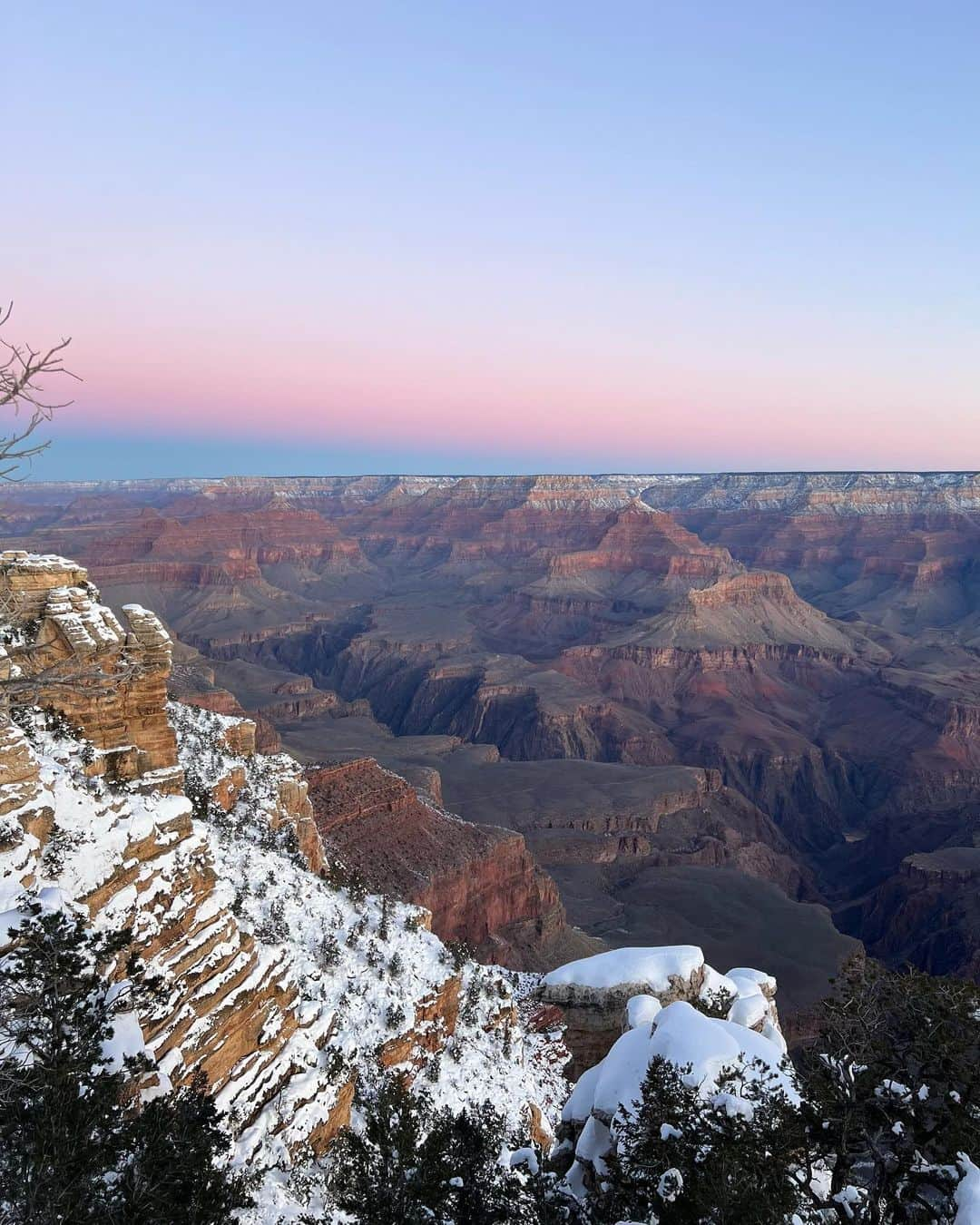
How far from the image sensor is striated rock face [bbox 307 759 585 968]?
39.9 metres

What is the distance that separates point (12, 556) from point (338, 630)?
147732 mm

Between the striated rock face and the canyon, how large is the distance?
0.67 feet

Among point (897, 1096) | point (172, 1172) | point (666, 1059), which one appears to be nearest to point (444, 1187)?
point (172, 1172)

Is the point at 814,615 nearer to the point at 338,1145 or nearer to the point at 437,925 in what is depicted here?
the point at 437,925

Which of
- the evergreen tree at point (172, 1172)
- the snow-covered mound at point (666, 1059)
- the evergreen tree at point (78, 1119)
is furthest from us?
the snow-covered mound at point (666, 1059)

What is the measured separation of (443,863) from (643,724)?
244ft

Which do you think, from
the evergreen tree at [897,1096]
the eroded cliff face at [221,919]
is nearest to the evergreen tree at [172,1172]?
the eroded cliff face at [221,919]

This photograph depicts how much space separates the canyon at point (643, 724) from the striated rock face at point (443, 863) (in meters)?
0.20

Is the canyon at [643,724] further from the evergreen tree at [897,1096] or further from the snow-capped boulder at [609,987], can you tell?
the snow-capped boulder at [609,987]

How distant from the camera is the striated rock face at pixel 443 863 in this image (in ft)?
131

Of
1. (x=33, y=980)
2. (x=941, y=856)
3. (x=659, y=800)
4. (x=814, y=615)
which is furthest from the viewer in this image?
(x=814, y=615)

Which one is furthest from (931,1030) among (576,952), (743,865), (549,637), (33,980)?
(549,637)

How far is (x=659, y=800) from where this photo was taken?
76.4 metres

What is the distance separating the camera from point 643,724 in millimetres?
111938
